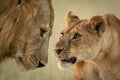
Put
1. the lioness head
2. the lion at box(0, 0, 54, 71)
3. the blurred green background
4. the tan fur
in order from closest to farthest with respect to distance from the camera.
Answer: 1. the lion at box(0, 0, 54, 71)
2. the lioness head
3. the tan fur
4. the blurred green background

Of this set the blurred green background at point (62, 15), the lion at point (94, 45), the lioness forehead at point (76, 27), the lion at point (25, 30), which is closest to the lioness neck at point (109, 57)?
the lion at point (94, 45)

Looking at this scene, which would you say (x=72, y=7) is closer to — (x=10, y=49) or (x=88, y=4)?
(x=88, y=4)

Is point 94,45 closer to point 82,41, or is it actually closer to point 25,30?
point 82,41

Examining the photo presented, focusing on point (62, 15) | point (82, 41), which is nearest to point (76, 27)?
point (82, 41)

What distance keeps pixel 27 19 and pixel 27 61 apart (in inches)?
10.8

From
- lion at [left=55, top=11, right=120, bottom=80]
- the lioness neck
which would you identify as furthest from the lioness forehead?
the lioness neck

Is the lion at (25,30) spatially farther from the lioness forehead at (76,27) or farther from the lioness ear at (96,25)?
the lioness ear at (96,25)

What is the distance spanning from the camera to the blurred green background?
4.01 m

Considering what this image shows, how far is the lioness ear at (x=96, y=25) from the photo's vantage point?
2.63m

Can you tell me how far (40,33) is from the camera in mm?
2576

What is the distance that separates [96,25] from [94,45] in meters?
0.11

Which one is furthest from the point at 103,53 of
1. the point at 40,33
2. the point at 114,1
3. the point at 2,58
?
the point at 114,1

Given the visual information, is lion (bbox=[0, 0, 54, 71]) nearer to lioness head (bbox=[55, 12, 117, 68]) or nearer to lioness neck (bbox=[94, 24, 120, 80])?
lioness head (bbox=[55, 12, 117, 68])

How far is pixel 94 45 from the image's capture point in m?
2.65
